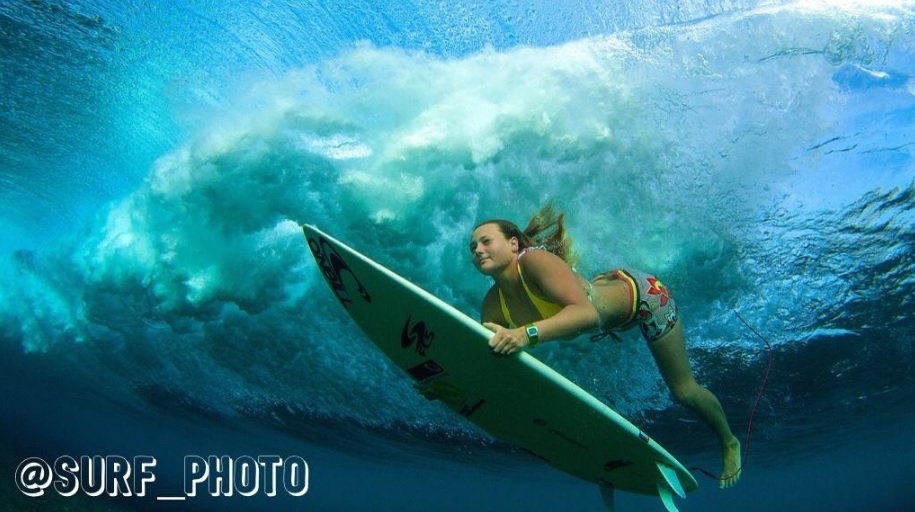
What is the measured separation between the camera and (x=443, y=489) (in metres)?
48.8

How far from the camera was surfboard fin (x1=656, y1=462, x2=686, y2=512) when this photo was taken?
447cm

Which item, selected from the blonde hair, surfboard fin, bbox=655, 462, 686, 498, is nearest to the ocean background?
the blonde hair

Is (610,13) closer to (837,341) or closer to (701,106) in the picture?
(701,106)

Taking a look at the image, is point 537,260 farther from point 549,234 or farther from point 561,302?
point 549,234

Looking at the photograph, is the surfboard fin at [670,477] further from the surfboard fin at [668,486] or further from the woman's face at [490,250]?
the woman's face at [490,250]

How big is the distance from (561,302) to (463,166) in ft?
20.8

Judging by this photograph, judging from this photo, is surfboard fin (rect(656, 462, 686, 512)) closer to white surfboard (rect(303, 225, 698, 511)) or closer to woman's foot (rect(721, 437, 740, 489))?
white surfboard (rect(303, 225, 698, 511))

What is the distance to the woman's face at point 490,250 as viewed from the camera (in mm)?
4059

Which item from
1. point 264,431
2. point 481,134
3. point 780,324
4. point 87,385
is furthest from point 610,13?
point 87,385

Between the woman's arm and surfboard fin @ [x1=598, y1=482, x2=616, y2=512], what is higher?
the woman's arm

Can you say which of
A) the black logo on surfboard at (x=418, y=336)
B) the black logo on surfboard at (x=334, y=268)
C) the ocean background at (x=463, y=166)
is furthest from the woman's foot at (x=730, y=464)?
the ocean background at (x=463, y=166)

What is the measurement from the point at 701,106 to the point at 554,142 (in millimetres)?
2431

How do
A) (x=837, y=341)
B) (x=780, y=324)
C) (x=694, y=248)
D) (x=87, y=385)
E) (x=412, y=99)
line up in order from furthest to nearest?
1. (x=87, y=385)
2. (x=837, y=341)
3. (x=780, y=324)
4. (x=694, y=248)
5. (x=412, y=99)

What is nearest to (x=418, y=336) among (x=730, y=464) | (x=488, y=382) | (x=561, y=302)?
(x=488, y=382)
